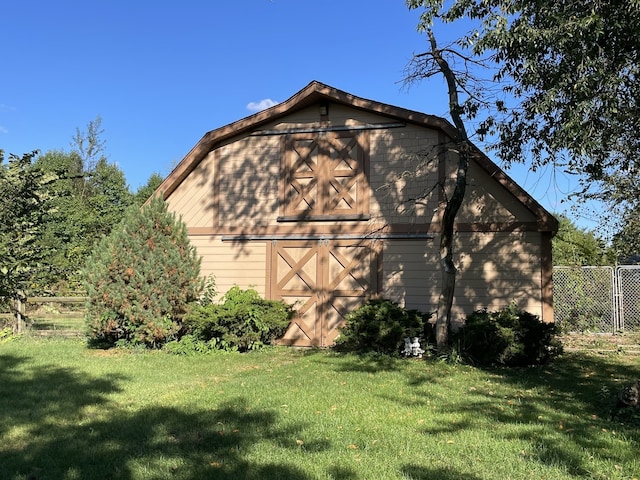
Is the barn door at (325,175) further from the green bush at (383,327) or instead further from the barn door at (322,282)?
the green bush at (383,327)

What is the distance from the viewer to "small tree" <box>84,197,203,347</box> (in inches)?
416

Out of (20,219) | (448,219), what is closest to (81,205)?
(20,219)

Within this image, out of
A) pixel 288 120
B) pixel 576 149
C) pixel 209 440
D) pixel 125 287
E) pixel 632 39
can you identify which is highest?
pixel 288 120

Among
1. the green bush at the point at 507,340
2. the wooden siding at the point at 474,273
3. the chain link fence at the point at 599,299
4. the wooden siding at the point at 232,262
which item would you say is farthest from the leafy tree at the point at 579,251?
the wooden siding at the point at 232,262

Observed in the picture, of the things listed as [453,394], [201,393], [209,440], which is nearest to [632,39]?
[453,394]

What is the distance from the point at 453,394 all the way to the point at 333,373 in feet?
7.37

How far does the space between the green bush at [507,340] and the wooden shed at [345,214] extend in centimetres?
145

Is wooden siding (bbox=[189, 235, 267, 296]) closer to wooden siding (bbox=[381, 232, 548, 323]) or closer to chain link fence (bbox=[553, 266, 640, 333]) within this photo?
wooden siding (bbox=[381, 232, 548, 323])

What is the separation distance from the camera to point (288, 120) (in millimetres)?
12570

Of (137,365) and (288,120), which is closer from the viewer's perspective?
(137,365)

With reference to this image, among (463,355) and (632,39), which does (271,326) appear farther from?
(632,39)

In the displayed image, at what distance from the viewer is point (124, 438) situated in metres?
4.96

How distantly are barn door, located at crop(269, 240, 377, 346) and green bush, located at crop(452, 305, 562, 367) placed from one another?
8.97ft

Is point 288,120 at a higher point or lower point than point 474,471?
higher
